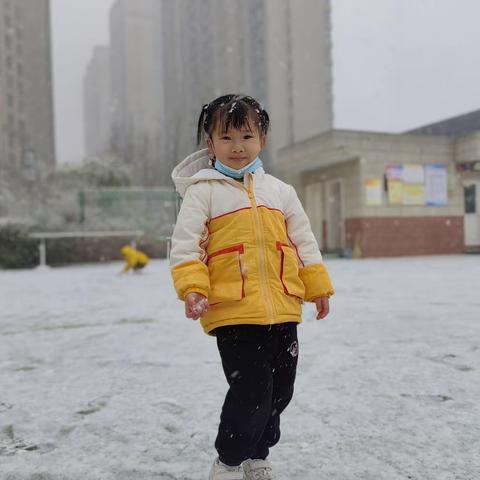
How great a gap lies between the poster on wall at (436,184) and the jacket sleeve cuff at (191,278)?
52.4 ft

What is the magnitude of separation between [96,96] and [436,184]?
138m

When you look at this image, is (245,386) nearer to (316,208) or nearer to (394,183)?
(394,183)

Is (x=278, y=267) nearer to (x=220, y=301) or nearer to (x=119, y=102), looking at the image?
(x=220, y=301)

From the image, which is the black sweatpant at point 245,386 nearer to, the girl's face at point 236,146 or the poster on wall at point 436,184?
the girl's face at point 236,146

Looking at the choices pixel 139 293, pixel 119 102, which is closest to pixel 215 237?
pixel 139 293

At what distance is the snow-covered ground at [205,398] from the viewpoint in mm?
2018

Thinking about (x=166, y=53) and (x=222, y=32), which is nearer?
(x=222, y=32)

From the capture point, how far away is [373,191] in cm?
1582

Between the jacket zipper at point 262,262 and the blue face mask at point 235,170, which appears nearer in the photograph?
the jacket zipper at point 262,262

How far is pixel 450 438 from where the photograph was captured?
219cm

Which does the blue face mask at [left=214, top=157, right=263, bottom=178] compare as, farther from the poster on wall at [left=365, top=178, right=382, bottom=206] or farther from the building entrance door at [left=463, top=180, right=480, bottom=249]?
the building entrance door at [left=463, top=180, right=480, bottom=249]

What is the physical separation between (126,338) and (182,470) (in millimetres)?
2625

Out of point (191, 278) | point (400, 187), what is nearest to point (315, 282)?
point (191, 278)

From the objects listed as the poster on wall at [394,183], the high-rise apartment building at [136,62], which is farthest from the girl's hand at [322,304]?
the high-rise apartment building at [136,62]
